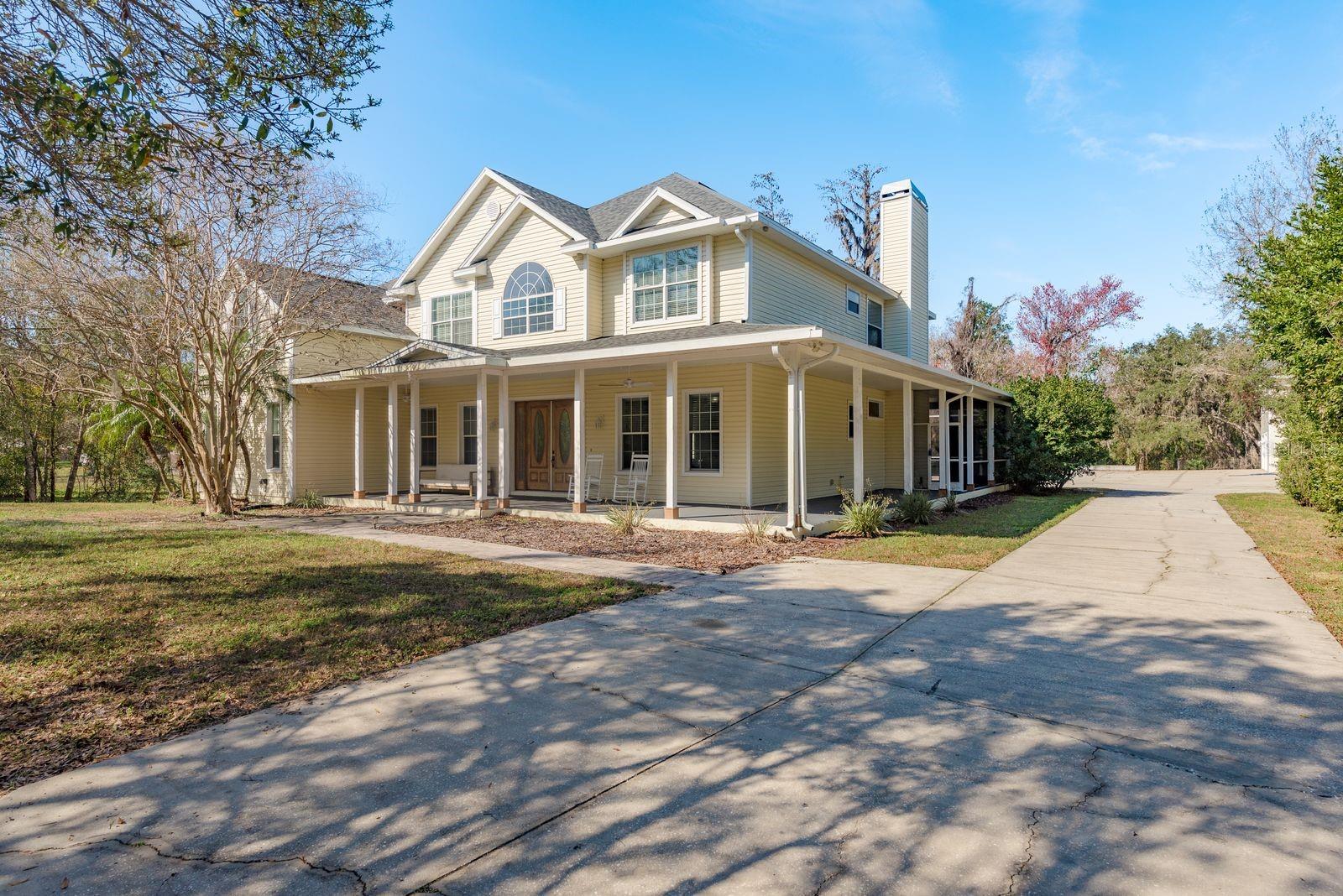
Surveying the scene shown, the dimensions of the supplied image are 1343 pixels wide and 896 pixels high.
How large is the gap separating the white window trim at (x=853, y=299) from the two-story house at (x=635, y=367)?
0.09 metres

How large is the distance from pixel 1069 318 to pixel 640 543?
33.5 metres

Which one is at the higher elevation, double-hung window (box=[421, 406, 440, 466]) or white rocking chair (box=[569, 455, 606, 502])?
double-hung window (box=[421, 406, 440, 466])

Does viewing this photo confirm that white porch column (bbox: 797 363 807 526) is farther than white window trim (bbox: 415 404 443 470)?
No

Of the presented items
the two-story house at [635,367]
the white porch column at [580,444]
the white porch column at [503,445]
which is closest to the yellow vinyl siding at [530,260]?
the two-story house at [635,367]

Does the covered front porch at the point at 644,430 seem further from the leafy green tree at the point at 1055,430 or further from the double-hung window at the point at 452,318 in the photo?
the double-hung window at the point at 452,318

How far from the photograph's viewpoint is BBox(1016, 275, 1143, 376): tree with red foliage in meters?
34.0

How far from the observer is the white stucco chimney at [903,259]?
60.4 ft

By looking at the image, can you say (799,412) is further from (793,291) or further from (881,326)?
(881,326)

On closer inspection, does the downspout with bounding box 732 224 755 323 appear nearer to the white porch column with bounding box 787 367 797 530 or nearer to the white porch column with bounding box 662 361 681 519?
the white porch column with bounding box 662 361 681 519

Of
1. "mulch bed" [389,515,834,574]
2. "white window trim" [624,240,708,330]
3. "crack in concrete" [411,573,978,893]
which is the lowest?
"crack in concrete" [411,573,978,893]

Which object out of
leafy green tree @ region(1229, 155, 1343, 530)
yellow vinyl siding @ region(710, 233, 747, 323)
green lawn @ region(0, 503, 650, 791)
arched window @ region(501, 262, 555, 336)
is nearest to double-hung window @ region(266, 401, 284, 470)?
arched window @ region(501, 262, 555, 336)

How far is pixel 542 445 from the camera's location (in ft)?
52.5

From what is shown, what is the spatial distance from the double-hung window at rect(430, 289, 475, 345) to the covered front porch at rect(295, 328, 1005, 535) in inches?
47.4

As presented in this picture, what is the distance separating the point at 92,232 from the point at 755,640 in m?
6.51
